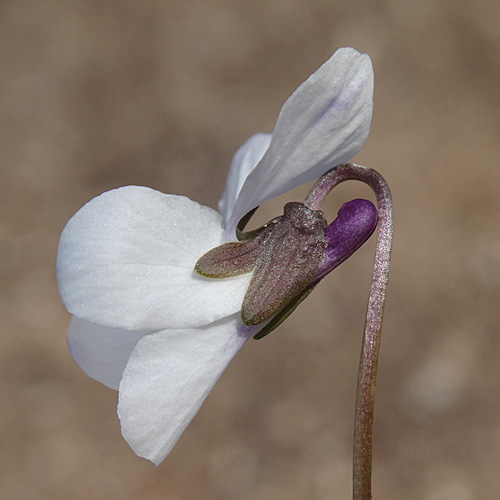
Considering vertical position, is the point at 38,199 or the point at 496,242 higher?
the point at 38,199

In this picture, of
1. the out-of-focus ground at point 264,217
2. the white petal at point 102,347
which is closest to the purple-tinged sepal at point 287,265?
the white petal at point 102,347

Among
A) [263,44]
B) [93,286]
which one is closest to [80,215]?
[93,286]

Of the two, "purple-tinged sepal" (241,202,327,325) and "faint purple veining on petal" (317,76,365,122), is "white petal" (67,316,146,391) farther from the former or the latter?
"faint purple veining on petal" (317,76,365,122)

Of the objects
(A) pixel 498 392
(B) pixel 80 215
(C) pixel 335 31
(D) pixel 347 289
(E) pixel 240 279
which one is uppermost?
(C) pixel 335 31

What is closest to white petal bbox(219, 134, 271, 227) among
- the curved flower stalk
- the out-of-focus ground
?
the curved flower stalk

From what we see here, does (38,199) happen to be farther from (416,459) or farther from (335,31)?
(416,459)

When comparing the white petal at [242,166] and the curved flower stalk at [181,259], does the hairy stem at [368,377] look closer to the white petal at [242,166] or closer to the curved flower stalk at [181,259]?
the curved flower stalk at [181,259]
